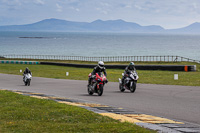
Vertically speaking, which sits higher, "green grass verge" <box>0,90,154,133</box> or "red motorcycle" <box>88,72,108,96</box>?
"red motorcycle" <box>88,72,108,96</box>

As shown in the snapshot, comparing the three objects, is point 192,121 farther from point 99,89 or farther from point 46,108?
point 99,89

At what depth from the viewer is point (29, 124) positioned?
8531 millimetres

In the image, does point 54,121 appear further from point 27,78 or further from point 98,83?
point 27,78

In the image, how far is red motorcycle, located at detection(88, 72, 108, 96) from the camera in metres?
16.1

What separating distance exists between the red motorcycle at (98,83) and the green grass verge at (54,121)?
15.1 ft

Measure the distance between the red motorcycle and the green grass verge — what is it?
4.59m

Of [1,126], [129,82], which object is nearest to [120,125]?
[1,126]

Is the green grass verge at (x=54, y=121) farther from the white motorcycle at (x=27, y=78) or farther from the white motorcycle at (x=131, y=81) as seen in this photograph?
the white motorcycle at (x=27, y=78)

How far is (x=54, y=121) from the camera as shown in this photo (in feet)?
29.8

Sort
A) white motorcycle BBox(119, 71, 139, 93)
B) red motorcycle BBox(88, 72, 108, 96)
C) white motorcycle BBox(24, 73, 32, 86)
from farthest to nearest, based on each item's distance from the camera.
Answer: white motorcycle BBox(24, 73, 32, 86), white motorcycle BBox(119, 71, 139, 93), red motorcycle BBox(88, 72, 108, 96)

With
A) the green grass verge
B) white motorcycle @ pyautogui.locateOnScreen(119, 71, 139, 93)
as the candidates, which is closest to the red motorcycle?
white motorcycle @ pyautogui.locateOnScreen(119, 71, 139, 93)

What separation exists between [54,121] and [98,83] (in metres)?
7.52

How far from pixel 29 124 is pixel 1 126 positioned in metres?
0.65

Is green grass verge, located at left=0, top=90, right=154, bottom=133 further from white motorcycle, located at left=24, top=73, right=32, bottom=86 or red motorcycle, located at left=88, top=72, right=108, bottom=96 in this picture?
white motorcycle, located at left=24, top=73, right=32, bottom=86
